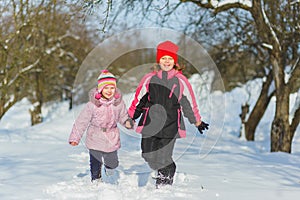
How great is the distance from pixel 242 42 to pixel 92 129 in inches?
293

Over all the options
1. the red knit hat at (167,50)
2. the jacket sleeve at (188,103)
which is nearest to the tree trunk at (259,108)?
the jacket sleeve at (188,103)

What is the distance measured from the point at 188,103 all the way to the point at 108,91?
0.83 m

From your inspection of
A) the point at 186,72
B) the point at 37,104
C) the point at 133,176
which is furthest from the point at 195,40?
the point at 37,104

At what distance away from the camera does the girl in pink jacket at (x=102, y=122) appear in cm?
392

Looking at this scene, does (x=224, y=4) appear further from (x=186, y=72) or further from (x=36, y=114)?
(x=36, y=114)

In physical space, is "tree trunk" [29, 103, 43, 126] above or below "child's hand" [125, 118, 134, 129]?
below

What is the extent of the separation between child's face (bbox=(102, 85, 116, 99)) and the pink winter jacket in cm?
6

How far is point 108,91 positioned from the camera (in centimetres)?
394

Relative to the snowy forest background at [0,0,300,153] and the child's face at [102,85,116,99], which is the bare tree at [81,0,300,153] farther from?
the child's face at [102,85,116,99]

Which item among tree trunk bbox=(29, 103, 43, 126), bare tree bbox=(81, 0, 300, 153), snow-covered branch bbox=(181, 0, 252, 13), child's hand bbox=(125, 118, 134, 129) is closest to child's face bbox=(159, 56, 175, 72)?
child's hand bbox=(125, 118, 134, 129)

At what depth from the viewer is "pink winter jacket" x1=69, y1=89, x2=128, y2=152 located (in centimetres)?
392

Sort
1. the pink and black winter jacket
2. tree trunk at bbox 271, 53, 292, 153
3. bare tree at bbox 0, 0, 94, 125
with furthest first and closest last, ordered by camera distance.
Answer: bare tree at bbox 0, 0, 94, 125, tree trunk at bbox 271, 53, 292, 153, the pink and black winter jacket

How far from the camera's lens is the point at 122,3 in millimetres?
7695

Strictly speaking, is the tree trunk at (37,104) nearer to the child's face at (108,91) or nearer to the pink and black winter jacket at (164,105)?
the child's face at (108,91)
